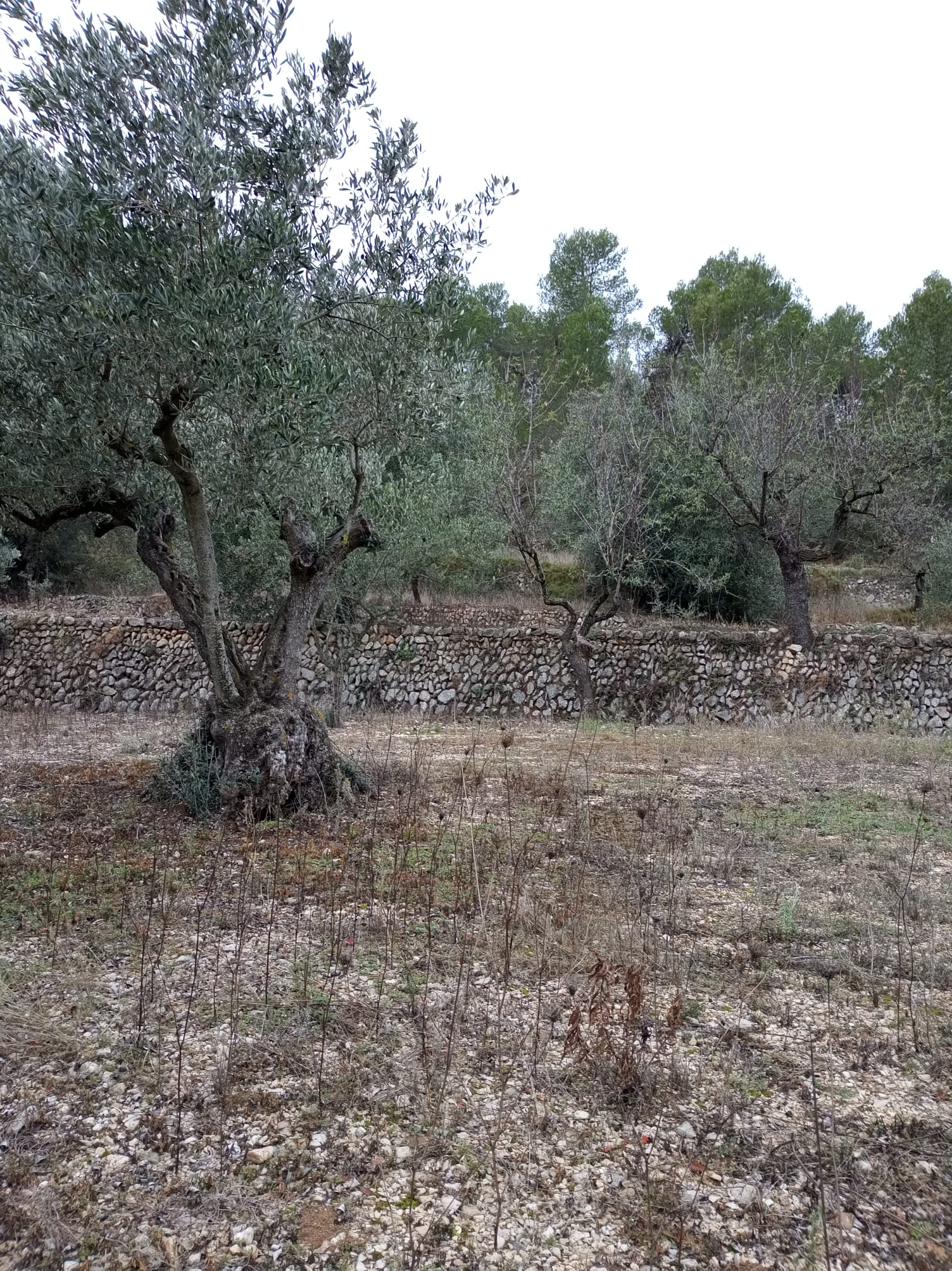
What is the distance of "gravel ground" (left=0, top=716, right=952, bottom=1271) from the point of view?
278cm

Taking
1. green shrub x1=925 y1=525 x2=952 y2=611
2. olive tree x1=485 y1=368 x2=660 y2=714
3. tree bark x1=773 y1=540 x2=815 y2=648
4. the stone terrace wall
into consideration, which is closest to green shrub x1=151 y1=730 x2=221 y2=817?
the stone terrace wall

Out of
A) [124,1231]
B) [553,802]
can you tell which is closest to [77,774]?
[553,802]

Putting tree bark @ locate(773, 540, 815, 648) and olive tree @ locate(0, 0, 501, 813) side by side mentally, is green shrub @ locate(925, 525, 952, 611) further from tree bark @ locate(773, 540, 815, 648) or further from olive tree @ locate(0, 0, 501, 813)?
olive tree @ locate(0, 0, 501, 813)

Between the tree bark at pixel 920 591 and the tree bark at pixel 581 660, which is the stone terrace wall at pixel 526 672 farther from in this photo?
the tree bark at pixel 920 591

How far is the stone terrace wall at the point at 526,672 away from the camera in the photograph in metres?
17.2

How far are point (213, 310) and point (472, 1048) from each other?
509 centimetres

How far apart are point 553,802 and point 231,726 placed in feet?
10.7

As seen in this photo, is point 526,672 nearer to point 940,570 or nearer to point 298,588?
point 940,570

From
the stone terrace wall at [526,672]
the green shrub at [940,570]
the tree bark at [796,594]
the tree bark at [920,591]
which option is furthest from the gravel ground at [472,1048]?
the tree bark at [920,591]

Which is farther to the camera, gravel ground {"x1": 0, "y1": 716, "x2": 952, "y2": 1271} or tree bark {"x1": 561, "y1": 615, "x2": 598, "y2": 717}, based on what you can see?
tree bark {"x1": 561, "y1": 615, "x2": 598, "y2": 717}

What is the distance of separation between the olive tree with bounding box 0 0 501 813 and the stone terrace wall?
7.64 m

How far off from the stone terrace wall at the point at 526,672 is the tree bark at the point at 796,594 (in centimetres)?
32

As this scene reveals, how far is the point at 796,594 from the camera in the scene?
1753cm

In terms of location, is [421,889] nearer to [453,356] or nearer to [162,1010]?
[162,1010]
